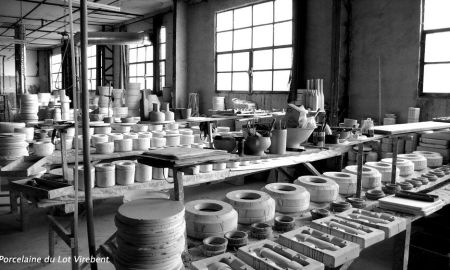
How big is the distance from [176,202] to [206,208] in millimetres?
638

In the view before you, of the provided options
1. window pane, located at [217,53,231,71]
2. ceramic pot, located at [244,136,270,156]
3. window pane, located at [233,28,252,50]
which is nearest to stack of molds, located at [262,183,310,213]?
ceramic pot, located at [244,136,270,156]

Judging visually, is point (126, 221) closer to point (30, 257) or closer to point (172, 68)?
point (30, 257)

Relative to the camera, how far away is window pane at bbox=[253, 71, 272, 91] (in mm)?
9508

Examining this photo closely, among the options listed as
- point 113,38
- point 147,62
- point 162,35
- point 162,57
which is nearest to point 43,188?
point 113,38

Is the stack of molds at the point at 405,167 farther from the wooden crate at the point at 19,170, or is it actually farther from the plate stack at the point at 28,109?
the plate stack at the point at 28,109

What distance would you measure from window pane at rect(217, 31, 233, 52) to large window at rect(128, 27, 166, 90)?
2797mm

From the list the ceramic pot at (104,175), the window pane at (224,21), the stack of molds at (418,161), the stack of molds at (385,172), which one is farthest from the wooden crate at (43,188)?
the window pane at (224,21)

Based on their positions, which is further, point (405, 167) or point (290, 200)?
point (405, 167)

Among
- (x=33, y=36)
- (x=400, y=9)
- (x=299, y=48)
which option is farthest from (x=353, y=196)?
(x=33, y=36)

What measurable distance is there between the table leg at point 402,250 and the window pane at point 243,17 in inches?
321

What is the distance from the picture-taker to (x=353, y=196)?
3.30 m

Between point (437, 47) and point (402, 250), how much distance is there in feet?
16.4

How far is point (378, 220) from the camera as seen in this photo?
Answer: 2.56m

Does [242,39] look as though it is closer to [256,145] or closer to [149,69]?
[149,69]
